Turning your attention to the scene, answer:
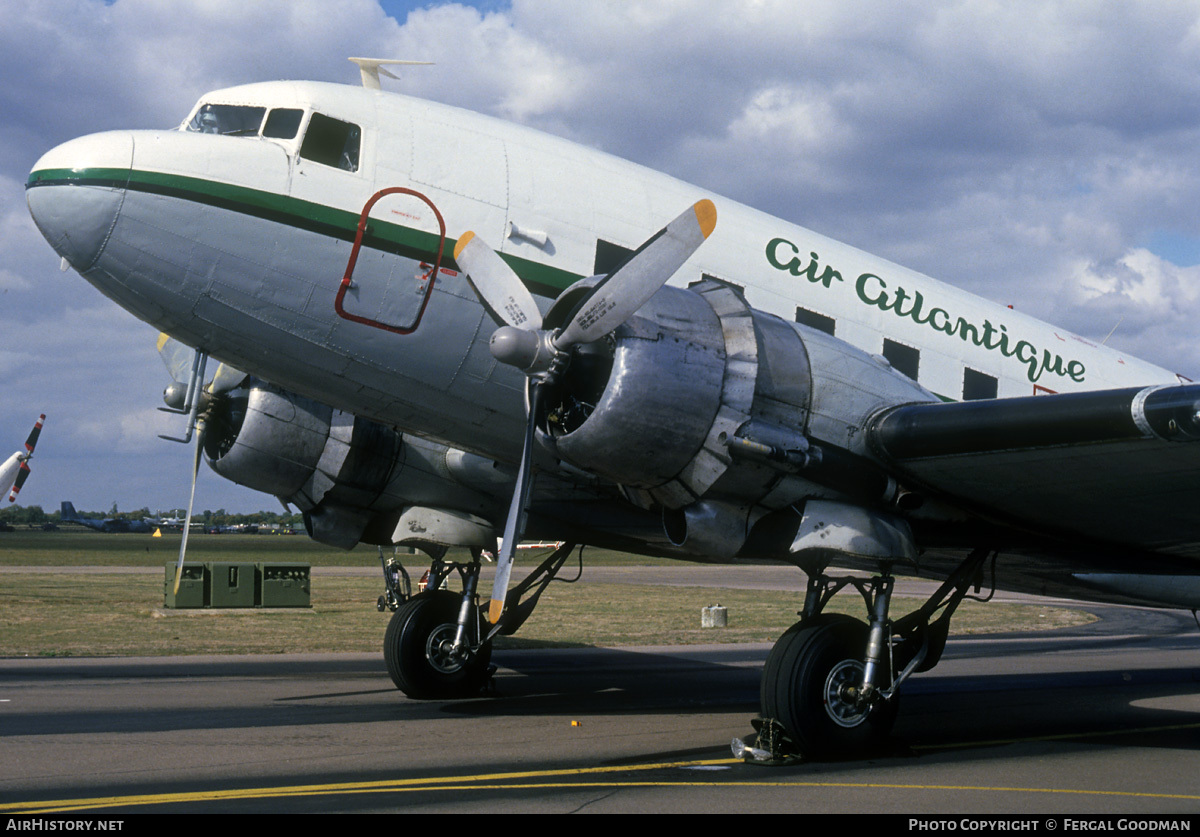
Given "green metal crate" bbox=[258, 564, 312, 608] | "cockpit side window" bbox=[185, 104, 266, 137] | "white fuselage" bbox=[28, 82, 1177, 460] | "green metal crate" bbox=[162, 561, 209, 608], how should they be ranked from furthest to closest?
"green metal crate" bbox=[258, 564, 312, 608]
"green metal crate" bbox=[162, 561, 209, 608]
"cockpit side window" bbox=[185, 104, 266, 137]
"white fuselage" bbox=[28, 82, 1177, 460]

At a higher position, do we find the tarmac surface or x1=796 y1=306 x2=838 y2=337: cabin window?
x1=796 y1=306 x2=838 y2=337: cabin window

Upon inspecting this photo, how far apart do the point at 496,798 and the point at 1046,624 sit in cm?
2533

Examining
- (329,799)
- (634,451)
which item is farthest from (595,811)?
(634,451)

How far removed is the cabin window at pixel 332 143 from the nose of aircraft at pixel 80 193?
4.61 ft

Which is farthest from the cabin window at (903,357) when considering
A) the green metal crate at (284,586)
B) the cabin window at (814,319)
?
the green metal crate at (284,586)

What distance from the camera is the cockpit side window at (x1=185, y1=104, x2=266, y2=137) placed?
30.1ft

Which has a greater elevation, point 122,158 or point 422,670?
point 122,158

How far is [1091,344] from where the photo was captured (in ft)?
45.5

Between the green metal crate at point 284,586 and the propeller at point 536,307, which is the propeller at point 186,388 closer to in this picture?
the propeller at point 536,307

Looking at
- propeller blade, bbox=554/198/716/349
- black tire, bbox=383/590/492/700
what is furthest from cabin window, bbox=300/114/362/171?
black tire, bbox=383/590/492/700

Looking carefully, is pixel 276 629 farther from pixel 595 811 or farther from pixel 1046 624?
pixel 1046 624

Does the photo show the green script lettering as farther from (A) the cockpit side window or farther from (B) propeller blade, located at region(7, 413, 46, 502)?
(B) propeller blade, located at region(7, 413, 46, 502)

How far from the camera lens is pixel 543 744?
9.44 metres

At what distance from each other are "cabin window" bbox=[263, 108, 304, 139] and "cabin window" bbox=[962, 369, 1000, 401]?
739 centimetres
